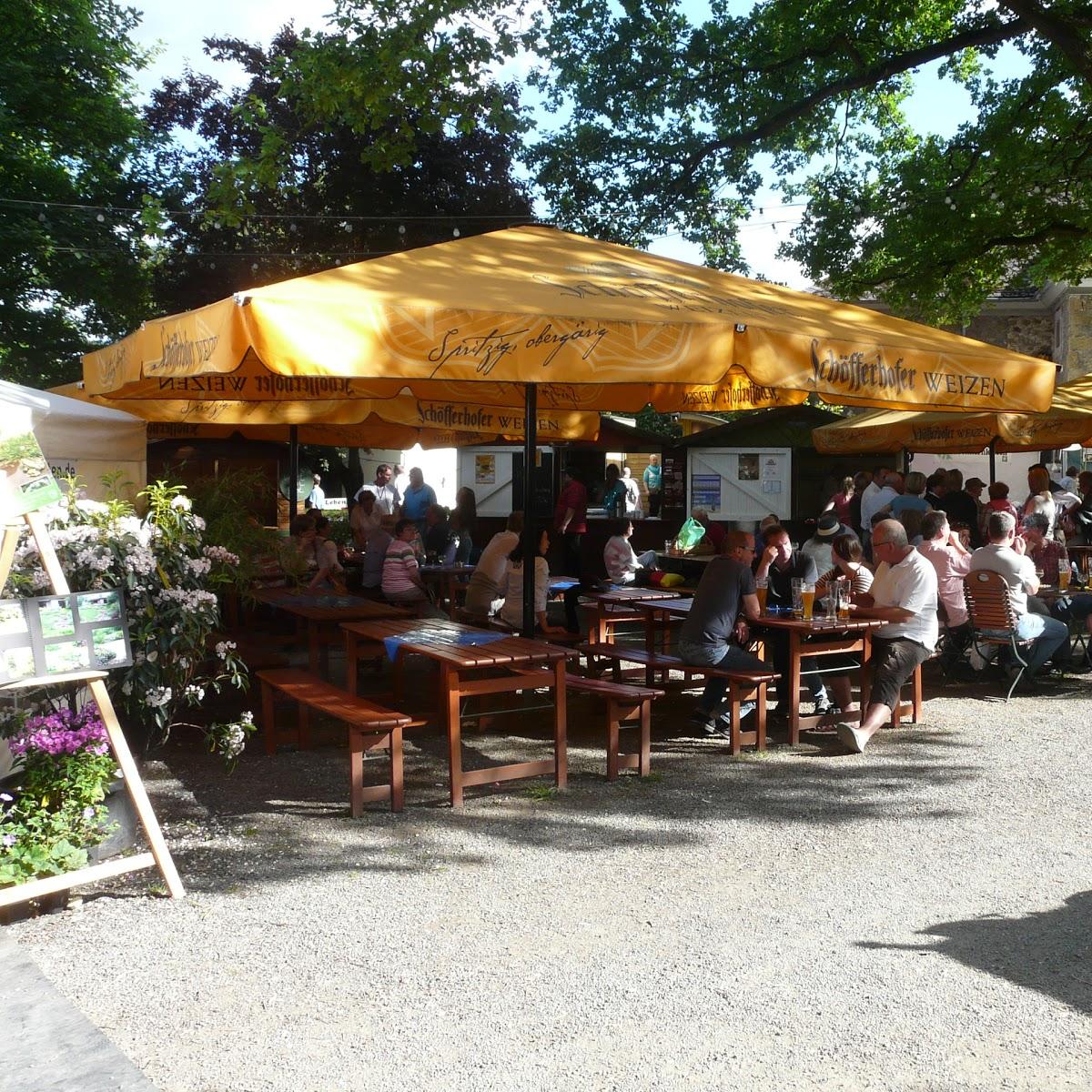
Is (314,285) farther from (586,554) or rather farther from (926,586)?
(586,554)

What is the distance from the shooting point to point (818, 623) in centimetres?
711

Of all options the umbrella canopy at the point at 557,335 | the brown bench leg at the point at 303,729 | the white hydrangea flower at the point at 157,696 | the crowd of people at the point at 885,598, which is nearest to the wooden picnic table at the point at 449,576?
the crowd of people at the point at 885,598

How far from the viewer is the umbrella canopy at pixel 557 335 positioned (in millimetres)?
4941

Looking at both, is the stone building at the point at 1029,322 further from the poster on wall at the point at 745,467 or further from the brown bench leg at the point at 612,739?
the brown bench leg at the point at 612,739

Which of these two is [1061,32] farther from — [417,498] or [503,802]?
[503,802]

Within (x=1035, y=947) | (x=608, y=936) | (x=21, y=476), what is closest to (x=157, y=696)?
(x=21, y=476)

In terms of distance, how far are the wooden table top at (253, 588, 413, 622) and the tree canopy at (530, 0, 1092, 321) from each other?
30.7 feet

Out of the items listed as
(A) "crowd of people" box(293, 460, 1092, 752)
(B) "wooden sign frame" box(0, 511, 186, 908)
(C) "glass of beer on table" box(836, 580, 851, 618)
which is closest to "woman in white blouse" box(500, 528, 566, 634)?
(A) "crowd of people" box(293, 460, 1092, 752)

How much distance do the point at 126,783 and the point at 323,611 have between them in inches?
146

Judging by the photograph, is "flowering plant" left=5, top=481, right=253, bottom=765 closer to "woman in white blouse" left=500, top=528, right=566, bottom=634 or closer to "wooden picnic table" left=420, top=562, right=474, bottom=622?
"woman in white blouse" left=500, top=528, right=566, bottom=634

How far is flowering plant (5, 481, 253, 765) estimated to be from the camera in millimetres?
4910

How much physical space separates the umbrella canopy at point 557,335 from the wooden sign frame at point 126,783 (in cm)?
120

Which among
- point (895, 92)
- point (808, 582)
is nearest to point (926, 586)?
point (808, 582)

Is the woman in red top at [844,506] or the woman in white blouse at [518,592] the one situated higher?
the woman in red top at [844,506]
